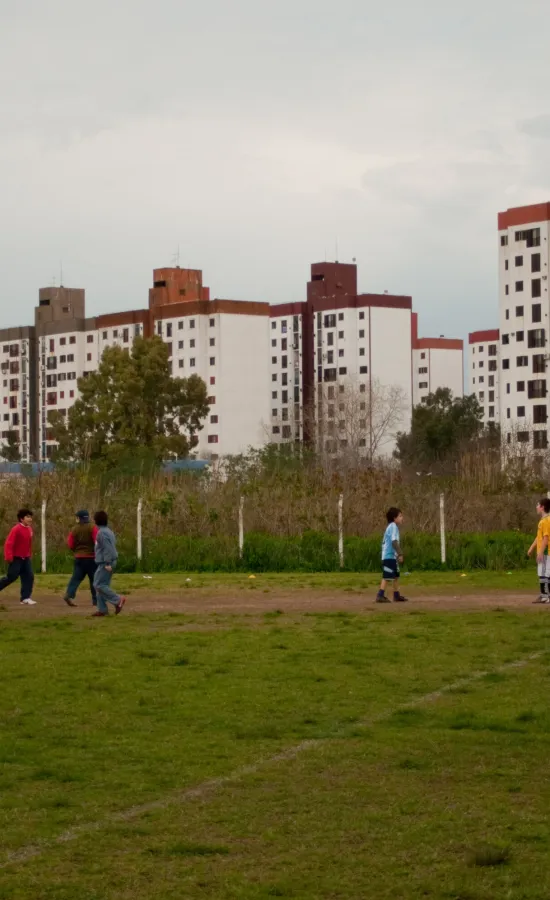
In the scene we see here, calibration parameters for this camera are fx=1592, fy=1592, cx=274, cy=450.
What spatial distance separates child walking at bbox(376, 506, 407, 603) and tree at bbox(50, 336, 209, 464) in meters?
76.2

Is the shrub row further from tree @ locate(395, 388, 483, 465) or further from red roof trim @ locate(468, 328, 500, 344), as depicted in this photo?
red roof trim @ locate(468, 328, 500, 344)

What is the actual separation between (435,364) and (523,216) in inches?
2642

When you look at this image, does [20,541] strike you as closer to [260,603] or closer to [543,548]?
[260,603]

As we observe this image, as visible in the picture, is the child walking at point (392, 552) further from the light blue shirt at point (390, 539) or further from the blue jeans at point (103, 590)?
the blue jeans at point (103, 590)

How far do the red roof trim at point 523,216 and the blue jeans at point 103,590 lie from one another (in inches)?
3985

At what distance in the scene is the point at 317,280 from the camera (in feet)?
543

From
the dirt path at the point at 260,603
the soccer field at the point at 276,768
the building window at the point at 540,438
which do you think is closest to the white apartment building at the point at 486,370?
the building window at the point at 540,438

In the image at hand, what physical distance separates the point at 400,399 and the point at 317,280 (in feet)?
72.2

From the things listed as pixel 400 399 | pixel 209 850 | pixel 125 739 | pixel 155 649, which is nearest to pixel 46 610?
pixel 155 649

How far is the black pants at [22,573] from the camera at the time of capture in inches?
1088

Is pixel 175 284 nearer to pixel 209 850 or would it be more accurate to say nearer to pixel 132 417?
pixel 132 417

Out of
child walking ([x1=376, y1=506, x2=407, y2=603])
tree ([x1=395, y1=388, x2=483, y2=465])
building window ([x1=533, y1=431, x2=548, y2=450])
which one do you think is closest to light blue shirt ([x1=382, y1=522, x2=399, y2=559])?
child walking ([x1=376, y1=506, x2=407, y2=603])

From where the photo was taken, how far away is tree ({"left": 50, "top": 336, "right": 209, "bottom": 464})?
105m

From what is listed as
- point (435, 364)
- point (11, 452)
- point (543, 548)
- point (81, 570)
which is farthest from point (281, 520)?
point (435, 364)
